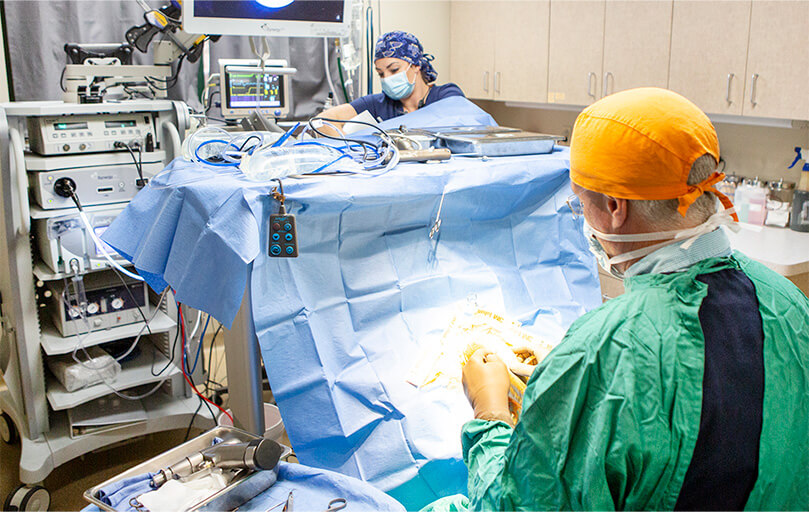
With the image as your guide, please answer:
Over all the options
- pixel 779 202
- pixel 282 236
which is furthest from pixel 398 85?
pixel 282 236

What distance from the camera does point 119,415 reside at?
99.4 inches

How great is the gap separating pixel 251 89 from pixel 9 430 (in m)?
1.67

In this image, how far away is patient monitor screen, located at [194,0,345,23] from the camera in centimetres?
212

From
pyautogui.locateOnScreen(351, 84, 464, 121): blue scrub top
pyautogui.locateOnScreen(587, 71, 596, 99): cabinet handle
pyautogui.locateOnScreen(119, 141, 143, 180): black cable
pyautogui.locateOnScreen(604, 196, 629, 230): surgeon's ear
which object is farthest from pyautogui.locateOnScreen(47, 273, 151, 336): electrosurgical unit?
pyautogui.locateOnScreen(587, 71, 596, 99): cabinet handle

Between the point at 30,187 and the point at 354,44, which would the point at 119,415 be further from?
the point at 354,44

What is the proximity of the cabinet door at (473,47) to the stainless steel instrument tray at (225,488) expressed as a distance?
312 cm

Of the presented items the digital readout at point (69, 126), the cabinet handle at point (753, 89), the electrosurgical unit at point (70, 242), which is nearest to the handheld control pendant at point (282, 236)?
the electrosurgical unit at point (70, 242)

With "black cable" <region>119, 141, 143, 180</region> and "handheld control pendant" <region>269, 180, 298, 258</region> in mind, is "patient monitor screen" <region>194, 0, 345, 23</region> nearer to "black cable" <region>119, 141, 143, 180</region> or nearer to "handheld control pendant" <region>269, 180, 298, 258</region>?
"black cable" <region>119, 141, 143, 180</region>

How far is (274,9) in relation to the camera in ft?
7.32

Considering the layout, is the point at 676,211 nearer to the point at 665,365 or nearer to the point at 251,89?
the point at 665,365

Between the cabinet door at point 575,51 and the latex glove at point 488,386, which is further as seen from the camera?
the cabinet door at point 575,51

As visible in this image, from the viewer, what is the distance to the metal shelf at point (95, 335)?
7.70ft

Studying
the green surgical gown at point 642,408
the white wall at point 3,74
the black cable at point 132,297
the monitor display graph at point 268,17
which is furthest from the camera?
the white wall at point 3,74

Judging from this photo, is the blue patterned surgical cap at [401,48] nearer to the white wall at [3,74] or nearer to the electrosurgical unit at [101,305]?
the electrosurgical unit at [101,305]
